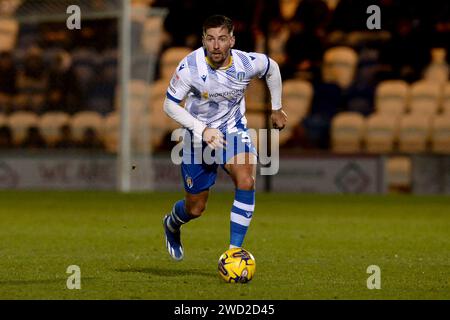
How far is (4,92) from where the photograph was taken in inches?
769

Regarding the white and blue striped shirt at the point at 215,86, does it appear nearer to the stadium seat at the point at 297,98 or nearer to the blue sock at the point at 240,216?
the blue sock at the point at 240,216

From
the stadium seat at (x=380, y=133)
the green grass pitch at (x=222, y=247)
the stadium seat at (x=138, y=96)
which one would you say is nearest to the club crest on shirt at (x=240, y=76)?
the green grass pitch at (x=222, y=247)

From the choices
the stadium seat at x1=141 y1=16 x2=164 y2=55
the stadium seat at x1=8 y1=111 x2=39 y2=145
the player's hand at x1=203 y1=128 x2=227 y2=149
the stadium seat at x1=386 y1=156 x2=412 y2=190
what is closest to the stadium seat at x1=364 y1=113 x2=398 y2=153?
the stadium seat at x1=386 y1=156 x2=412 y2=190

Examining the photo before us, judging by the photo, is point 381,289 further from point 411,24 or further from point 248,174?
point 411,24

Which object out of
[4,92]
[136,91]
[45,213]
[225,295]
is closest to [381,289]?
[225,295]

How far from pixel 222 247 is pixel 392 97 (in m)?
9.21

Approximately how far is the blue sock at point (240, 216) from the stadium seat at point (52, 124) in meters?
11.3

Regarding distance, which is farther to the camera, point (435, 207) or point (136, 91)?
point (136, 91)

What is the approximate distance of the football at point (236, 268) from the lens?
699 centimetres

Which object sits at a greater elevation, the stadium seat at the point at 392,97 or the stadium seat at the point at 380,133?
the stadium seat at the point at 392,97

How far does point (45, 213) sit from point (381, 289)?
24.0 ft

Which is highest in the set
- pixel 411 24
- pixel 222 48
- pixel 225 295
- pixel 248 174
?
pixel 411 24

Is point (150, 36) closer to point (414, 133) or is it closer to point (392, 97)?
point (392, 97)

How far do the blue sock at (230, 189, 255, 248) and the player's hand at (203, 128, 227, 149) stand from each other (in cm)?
44
